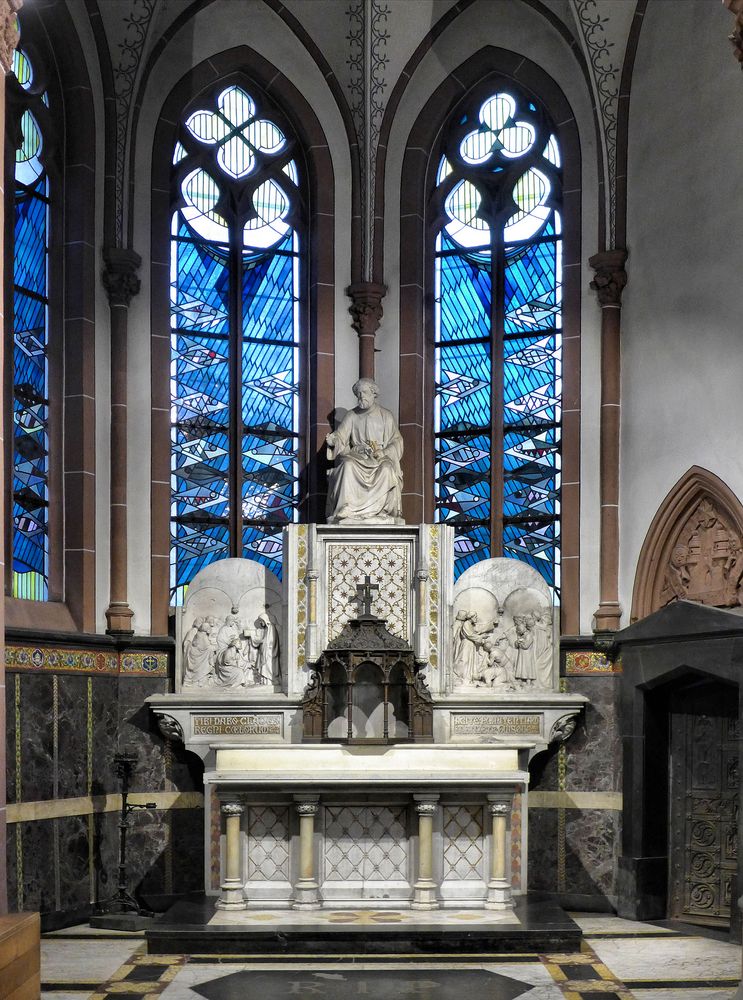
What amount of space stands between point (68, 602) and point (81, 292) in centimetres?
307

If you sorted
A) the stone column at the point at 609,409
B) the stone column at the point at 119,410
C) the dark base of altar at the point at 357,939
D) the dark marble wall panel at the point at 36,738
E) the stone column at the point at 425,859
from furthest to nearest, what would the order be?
the stone column at the point at 609,409 < the stone column at the point at 119,410 < the dark marble wall panel at the point at 36,738 < the stone column at the point at 425,859 < the dark base of altar at the point at 357,939

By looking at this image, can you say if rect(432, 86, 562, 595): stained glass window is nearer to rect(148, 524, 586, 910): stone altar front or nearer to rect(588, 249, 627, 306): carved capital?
rect(588, 249, 627, 306): carved capital

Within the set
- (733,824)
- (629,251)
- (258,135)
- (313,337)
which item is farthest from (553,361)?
(733,824)

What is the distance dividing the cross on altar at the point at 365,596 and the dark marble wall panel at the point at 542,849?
273 centimetres

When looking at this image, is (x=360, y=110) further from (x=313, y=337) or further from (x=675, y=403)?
(x=675, y=403)

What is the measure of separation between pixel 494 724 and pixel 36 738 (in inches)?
169

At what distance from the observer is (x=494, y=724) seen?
13.9m

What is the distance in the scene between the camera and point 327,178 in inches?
613

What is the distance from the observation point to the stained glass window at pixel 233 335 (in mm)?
15172

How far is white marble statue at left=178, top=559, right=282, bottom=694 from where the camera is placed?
14.0 meters

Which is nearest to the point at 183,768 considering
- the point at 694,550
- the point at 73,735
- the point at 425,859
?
the point at 73,735

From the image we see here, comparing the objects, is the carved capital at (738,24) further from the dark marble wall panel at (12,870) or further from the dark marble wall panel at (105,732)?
the dark marble wall panel at (12,870)

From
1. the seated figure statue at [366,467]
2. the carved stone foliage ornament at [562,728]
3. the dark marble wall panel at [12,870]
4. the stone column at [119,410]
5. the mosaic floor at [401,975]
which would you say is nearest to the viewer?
the mosaic floor at [401,975]

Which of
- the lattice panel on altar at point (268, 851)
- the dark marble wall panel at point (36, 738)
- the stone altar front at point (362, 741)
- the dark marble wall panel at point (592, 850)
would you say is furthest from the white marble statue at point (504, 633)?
the dark marble wall panel at point (36, 738)
